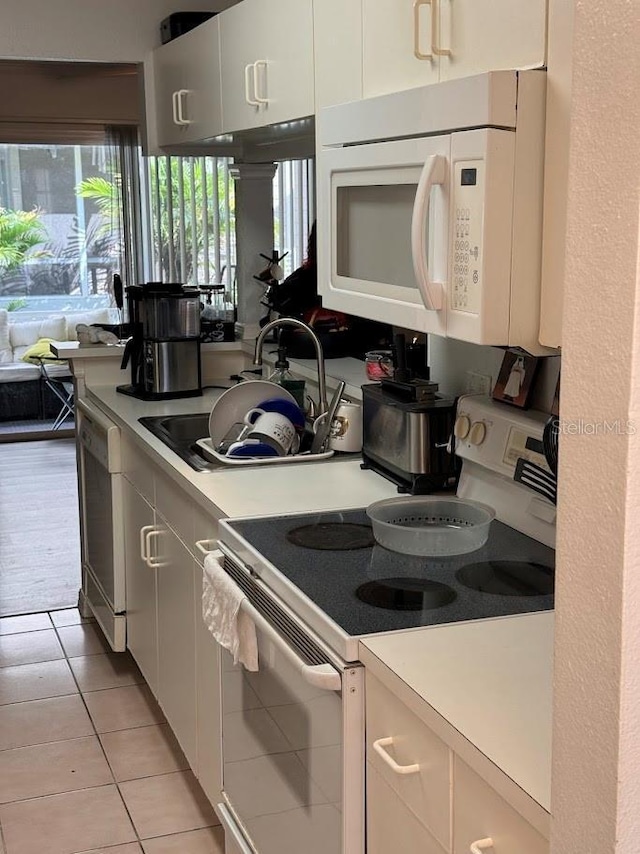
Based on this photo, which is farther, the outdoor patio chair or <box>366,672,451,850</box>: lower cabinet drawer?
the outdoor patio chair

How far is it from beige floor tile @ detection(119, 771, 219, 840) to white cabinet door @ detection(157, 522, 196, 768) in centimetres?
13

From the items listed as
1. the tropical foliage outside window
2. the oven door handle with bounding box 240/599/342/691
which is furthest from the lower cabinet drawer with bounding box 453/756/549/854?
the tropical foliage outside window

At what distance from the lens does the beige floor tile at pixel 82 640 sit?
3734mm

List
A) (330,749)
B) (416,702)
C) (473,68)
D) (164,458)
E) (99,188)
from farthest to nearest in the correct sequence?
(99,188) < (164,458) < (473,68) < (330,749) < (416,702)

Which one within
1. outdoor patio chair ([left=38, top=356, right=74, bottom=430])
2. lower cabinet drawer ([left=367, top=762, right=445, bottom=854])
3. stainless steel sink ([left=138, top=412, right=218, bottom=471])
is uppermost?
stainless steel sink ([left=138, top=412, right=218, bottom=471])

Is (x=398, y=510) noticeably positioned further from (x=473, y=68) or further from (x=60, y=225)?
(x=60, y=225)

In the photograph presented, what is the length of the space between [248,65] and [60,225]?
6023 millimetres

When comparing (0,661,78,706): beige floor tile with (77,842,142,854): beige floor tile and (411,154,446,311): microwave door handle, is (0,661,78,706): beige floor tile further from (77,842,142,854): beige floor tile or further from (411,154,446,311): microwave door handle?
(411,154,446,311): microwave door handle

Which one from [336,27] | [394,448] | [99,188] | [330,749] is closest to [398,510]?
[394,448]

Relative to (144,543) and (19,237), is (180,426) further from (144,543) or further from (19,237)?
(19,237)

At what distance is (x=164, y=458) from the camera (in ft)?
8.81

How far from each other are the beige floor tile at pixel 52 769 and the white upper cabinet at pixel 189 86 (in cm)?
184

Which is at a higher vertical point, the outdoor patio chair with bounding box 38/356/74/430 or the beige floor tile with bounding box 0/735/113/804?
the outdoor patio chair with bounding box 38/356/74/430

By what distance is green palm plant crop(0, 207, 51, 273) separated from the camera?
8.30 meters
